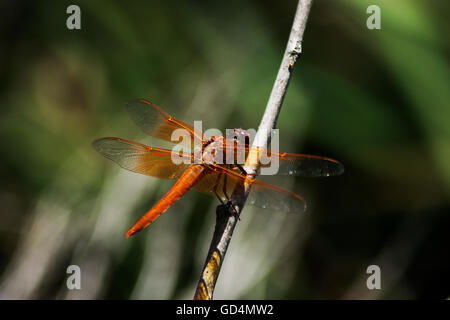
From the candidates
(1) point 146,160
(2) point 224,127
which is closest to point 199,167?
(1) point 146,160

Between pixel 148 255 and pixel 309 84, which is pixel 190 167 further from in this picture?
pixel 309 84

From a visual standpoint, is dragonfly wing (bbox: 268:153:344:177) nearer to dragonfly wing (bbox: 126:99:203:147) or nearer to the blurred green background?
dragonfly wing (bbox: 126:99:203:147)

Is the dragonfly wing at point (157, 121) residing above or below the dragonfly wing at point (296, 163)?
above

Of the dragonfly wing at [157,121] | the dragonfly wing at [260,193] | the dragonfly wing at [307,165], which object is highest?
the dragonfly wing at [157,121]

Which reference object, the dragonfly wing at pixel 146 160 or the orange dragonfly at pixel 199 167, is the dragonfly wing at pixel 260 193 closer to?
the orange dragonfly at pixel 199 167

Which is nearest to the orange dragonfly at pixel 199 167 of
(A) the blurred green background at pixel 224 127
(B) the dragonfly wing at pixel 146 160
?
(B) the dragonfly wing at pixel 146 160

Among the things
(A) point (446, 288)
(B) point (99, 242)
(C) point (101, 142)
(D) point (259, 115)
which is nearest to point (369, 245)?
(A) point (446, 288)
